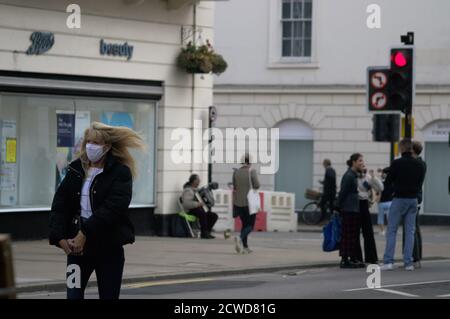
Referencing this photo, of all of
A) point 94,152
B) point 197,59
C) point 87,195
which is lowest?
point 87,195

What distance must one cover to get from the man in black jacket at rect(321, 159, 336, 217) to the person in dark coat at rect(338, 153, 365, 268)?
14.2 meters

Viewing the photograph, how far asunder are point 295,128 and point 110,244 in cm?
2608

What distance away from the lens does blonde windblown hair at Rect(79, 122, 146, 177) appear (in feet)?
28.5

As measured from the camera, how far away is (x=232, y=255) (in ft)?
62.2

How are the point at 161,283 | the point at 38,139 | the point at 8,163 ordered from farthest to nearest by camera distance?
the point at 38,139 < the point at 8,163 < the point at 161,283

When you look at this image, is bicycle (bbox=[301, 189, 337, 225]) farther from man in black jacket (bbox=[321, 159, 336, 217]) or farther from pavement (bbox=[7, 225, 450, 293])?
pavement (bbox=[7, 225, 450, 293])

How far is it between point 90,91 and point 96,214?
13333 millimetres

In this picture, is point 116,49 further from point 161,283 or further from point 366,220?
point 161,283

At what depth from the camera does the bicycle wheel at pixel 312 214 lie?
108 ft

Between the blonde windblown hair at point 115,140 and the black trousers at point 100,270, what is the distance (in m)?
0.70

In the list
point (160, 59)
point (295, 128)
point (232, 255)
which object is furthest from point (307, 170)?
point (232, 255)

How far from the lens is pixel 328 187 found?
105 ft

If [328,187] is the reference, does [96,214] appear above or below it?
above

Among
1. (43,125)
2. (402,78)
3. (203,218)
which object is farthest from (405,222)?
(43,125)
